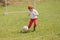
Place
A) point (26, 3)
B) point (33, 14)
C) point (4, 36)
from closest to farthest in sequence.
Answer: point (4, 36)
point (33, 14)
point (26, 3)

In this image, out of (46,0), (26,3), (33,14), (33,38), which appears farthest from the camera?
(46,0)

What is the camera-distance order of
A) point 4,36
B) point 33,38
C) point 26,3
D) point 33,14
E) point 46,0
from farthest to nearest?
1. point 46,0
2. point 26,3
3. point 33,14
4. point 4,36
5. point 33,38

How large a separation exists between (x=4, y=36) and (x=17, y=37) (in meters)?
0.69

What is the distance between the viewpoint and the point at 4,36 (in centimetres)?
969

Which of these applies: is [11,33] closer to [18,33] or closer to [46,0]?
[18,33]

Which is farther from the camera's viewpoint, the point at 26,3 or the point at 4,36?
the point at 26,3

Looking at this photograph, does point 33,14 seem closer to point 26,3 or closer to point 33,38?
point 33,38

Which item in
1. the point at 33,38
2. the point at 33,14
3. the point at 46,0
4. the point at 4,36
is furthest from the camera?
the point at 46,0

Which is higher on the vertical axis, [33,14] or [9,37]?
[33,14]

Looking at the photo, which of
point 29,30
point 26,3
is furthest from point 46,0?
point 29,30

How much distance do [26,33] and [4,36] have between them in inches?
41.9

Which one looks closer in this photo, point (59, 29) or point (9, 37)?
point (9, 37)

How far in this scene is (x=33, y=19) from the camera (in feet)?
34.7

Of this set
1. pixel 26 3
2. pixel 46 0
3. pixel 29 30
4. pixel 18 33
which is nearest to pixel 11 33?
pixel 18 33
